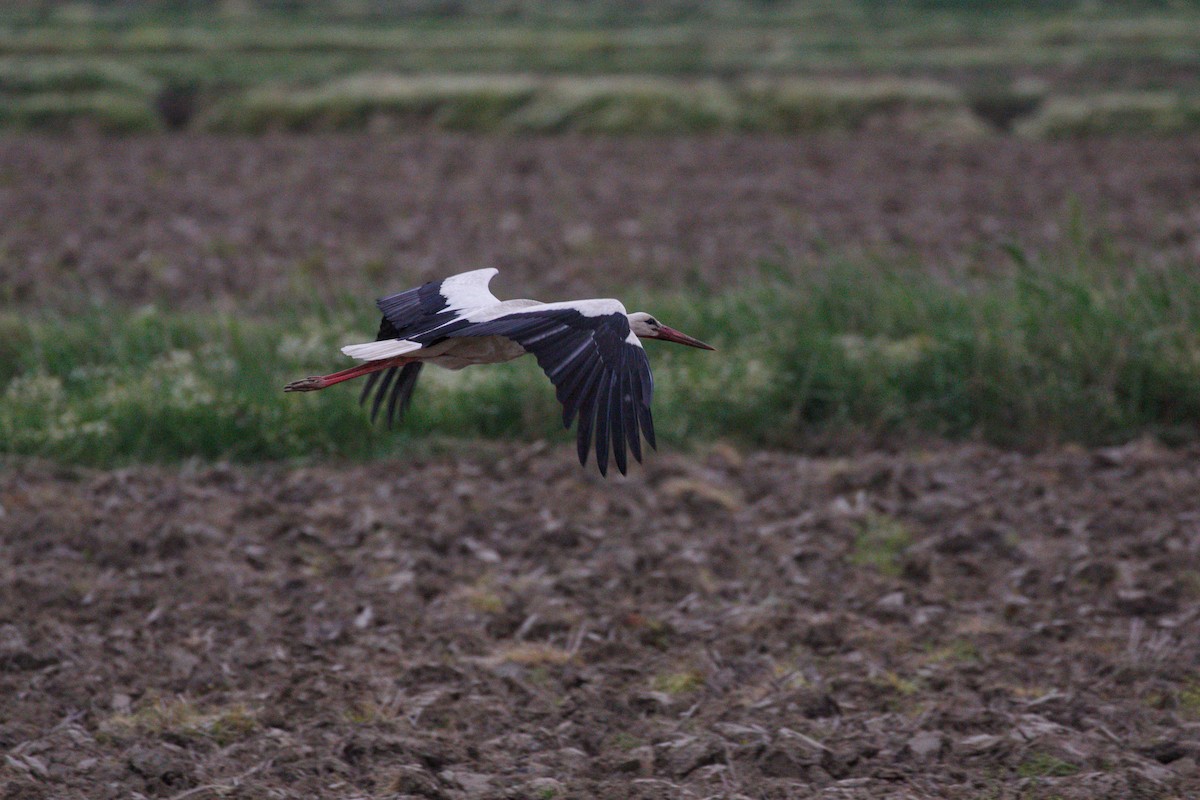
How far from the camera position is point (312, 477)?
7445 millimetres

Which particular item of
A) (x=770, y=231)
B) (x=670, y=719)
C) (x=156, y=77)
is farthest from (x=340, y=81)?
(x=670, y=719)

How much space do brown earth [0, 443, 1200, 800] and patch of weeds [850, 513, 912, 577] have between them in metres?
0.02

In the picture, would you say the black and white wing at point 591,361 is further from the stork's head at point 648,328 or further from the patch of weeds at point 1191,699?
the patch of weeds at point 1191,699

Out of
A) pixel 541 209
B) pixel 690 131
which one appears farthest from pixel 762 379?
pixel 690 131

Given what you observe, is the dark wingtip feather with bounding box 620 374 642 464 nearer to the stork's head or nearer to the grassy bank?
the stork's head

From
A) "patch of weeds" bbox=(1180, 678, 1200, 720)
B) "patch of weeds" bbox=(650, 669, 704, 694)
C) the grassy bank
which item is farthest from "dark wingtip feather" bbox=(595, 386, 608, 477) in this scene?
the grassy bank

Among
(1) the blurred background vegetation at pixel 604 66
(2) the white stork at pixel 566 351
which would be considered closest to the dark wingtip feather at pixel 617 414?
(2) the white stork at pixel 566 351

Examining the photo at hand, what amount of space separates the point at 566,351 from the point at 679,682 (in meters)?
1.49

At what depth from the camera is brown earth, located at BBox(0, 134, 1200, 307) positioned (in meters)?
11.0

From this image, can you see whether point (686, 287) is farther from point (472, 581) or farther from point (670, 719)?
point (670, 719)

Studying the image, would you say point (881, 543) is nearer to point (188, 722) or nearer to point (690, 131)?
point (188, 722)

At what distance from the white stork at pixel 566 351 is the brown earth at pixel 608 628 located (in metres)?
1.06

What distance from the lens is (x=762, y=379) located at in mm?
8094

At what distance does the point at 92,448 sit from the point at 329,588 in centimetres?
228
